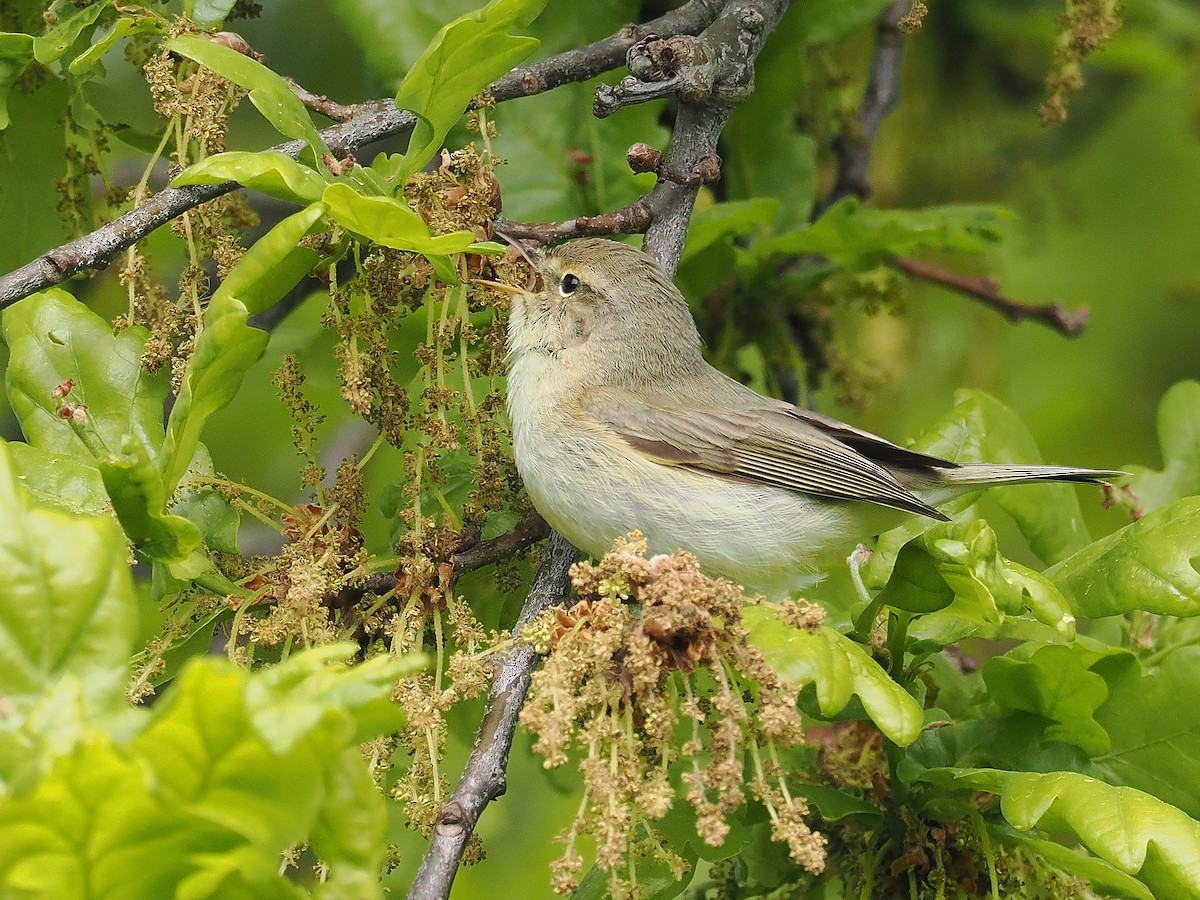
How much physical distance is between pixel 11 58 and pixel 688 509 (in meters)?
1.86

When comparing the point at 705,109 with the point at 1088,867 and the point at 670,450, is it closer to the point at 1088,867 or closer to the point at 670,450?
the point at 670,450

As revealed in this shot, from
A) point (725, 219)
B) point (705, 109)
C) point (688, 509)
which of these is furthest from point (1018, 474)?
point (705, 109)

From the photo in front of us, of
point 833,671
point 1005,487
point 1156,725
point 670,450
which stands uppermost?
point 833,671

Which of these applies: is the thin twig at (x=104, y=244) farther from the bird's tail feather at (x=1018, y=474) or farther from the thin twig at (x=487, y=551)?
the bird's tail feather at (x=1018, y=474)

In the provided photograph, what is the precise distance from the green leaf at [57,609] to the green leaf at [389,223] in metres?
0.72

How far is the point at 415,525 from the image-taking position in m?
2.53

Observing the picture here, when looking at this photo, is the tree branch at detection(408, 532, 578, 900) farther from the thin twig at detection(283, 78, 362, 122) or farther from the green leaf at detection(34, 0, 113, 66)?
the green leaf at detection(34, 0, 113, 66)

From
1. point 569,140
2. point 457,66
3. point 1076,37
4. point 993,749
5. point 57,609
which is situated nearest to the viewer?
point 57,609

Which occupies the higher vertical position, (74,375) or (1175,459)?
(74,375)

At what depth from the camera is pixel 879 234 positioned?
3.81 m

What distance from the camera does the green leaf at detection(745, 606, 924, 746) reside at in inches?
80.0

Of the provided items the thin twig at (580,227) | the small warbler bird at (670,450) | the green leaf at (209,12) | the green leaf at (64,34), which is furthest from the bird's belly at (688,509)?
the green leaf at (64,34)

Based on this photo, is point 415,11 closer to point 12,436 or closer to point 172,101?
point 172,101

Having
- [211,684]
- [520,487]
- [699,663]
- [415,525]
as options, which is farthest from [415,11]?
[211,684]
